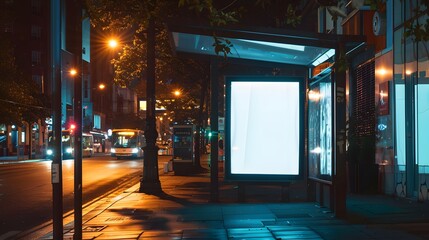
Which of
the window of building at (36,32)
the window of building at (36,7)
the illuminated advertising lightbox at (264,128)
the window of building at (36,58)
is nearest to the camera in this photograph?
the illuminated advertising lightbox at (264,128)

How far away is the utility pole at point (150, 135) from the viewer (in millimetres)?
16336

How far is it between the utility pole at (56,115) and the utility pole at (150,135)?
836 centimetres

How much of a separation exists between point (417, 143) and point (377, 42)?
3810 mm

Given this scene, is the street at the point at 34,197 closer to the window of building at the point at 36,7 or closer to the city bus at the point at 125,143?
the city bus at the point at 125,143

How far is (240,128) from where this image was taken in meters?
12.3

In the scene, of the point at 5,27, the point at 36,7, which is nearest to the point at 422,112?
the point at 5,27

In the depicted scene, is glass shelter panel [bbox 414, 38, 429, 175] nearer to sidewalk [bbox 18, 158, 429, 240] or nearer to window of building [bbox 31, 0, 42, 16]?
sidewalk [bbox 18, 158, 429, 240]

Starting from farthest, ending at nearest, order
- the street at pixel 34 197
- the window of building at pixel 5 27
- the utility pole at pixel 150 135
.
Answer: the window of building at pixel 5 27 → the utility pole at pixel 150 135 → the street at pixel 34 197

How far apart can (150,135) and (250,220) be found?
7.06 m

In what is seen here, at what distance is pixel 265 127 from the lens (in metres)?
12.3

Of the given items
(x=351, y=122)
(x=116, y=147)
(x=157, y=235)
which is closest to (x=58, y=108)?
(x=157, y=235)

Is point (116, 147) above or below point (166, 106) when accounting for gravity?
below

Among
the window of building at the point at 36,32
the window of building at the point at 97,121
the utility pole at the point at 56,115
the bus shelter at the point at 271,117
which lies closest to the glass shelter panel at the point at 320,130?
the bus shelter at the point at 271,117

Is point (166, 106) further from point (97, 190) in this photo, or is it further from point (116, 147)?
point (97, 190)
